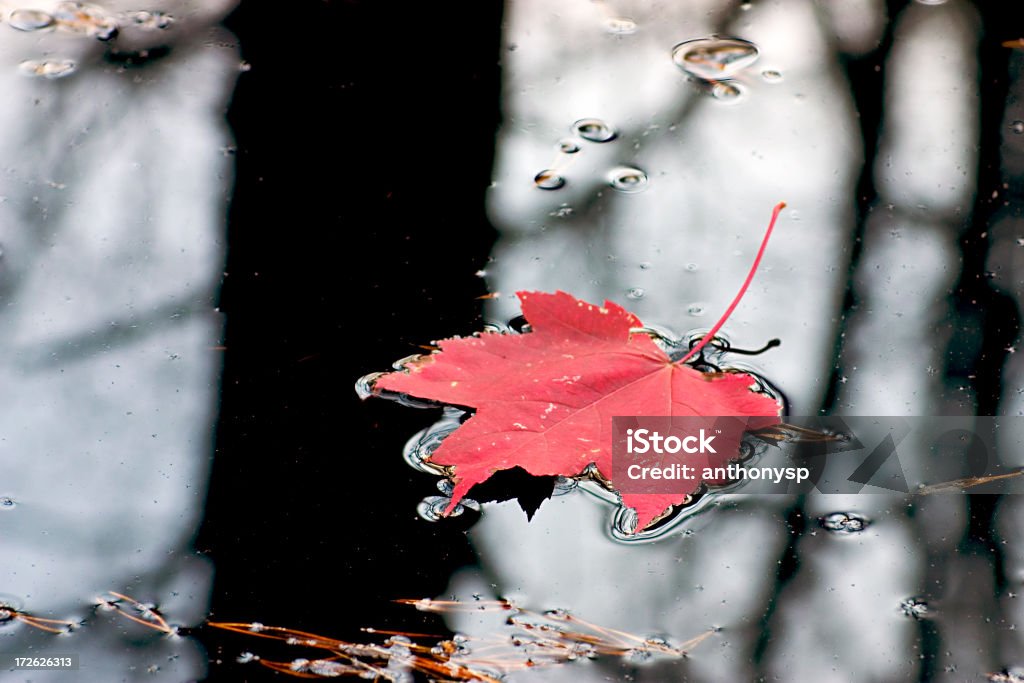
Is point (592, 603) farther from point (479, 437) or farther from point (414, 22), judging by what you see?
point (414, 22)

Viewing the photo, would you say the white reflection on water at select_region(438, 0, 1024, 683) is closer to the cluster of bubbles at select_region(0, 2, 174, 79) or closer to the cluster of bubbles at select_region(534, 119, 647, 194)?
the cluster of bubbles at select_region(534, 119, 647, 194)

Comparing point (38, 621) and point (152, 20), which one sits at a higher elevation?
point (152, 20)

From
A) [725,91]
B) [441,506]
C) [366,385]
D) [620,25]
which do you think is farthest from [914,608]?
[620,25]

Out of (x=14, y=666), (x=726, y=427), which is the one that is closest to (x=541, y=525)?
(x=726, y=427)

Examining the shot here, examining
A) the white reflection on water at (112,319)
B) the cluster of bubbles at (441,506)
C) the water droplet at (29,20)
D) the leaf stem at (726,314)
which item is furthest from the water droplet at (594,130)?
the water droplet at (29,20)

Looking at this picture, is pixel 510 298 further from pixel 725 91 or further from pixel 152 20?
pixel 152 20

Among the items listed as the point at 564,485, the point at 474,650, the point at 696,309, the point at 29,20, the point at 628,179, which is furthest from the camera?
the point at 29,20
